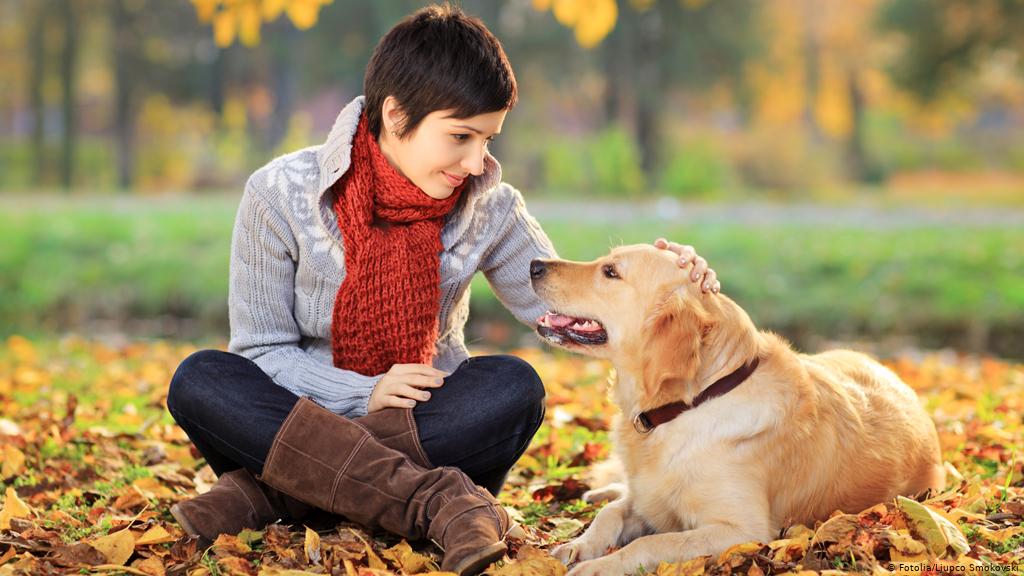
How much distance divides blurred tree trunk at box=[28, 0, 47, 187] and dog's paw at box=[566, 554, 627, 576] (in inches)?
952

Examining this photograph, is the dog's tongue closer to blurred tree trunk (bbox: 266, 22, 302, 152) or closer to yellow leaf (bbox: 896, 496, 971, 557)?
yellow leaf (bbox: 896, 496, 971, 557)

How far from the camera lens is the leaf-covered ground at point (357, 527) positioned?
244 cm

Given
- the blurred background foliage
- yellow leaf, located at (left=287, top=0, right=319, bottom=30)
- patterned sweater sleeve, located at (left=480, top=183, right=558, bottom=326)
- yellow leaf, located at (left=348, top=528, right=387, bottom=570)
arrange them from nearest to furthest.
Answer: yellow leaf, located at (left=348, top=528, right=387, bottom=570)
patterned sweater sleeve, located at (left=480, top=183, right=558, bottom=326)
yellow leaf, located at (left=287, top=0, right=319, bottom=30)
the blurred background foliage

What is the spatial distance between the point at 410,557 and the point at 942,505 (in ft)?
4.97

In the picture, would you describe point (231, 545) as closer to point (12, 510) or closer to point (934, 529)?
point (12, 510)

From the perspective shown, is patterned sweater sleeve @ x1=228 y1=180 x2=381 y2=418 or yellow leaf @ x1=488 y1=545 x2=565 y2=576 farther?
patterned sweater sleeve @ x1=228 y1=180 x2=381 y2=418

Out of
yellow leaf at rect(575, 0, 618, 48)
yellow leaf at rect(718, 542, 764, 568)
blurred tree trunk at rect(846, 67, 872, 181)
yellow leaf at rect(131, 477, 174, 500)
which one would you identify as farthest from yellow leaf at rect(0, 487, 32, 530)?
blurred tree trunk at rect(846, 67, 872, 181)

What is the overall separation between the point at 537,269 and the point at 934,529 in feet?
4.28

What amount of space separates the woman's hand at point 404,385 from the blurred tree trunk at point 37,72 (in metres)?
23.6

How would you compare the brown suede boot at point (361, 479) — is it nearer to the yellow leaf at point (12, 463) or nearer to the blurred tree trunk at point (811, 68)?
the yellow leaf at point (12, 463)

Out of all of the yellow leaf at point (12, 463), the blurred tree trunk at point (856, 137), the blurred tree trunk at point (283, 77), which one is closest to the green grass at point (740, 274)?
the yellow leaf at point (12, 463)

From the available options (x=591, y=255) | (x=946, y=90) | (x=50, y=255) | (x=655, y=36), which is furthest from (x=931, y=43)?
(x=50, y=255)

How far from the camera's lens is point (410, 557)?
2.48 m

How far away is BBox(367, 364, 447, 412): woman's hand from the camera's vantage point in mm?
2707
